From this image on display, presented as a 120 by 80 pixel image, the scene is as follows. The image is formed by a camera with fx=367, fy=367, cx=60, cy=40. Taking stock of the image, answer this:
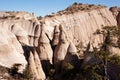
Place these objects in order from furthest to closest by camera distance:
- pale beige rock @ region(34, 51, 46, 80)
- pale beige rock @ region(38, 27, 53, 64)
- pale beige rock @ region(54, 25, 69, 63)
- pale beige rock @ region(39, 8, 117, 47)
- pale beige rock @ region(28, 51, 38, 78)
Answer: pale beige rock @ region(39, 8, 117, 47)
pale beige rock @ region(38, 27, 53, 64)
pale beige rock @ region(54, 25, 69, 63)
pale beige rock @ region(34, 51, 46, 80)
pale beige rock @ region(28, 51, 38, 78)

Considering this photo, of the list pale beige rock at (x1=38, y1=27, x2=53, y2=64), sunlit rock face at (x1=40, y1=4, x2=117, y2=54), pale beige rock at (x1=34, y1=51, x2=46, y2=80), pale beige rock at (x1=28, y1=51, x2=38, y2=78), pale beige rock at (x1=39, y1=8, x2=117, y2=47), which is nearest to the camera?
pale beige rock at (x1=28, y1=51, x2=38, y2=78)

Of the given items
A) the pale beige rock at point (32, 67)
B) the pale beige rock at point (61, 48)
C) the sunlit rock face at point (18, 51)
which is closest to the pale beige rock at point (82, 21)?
the sunlit rock face at point (18, 51)

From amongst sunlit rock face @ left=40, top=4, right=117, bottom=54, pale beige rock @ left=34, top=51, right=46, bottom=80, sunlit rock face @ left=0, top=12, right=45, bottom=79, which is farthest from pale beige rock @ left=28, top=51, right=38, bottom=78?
sunlit rock face @ left=40, top=4, right=117, bottom=54

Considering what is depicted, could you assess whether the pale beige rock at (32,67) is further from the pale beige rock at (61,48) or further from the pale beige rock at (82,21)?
the pale beige rock at (82,21)

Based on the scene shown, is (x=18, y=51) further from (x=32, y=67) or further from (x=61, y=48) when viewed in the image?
(x=32, y=67)

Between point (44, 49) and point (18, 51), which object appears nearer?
point (44, 49)

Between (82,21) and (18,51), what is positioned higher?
(82,21)

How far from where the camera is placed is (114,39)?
31.9 m

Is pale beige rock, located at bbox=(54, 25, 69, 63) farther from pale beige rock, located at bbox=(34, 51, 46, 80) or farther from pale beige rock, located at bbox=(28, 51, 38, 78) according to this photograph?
pale beige rock, located at bbox=(28, 51, 38, 78)

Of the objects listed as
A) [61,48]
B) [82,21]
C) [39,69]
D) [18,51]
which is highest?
[82,21]

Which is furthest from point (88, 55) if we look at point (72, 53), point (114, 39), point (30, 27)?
point (30, 27)

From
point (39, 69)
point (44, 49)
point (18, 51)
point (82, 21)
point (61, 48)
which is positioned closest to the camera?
point (39, 69)

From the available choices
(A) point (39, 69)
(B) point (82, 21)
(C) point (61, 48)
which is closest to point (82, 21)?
(B) point (82, 21)

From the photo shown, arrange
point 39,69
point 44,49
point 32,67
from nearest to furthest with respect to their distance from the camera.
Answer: point 32,67 < point 39,69 < point 44,49
